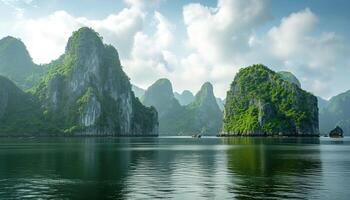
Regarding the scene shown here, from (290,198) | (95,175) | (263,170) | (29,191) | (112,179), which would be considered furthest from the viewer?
Result: (263,170)

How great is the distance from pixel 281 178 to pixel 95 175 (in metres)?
20.6

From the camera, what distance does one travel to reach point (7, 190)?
3853 centimetres

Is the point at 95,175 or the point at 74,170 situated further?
the point at 74,170

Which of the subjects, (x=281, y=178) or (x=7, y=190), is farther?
(x=281, y=178)

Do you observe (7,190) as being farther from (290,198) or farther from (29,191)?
(290,198)

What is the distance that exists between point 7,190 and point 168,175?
18466mm

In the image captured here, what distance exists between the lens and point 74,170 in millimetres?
55656

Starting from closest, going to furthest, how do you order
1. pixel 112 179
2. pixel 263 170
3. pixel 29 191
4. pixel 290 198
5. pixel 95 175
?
pixel 290 198 → pixel 29 191 → pixel 112 179 → pixel 95 175 → pixel 263 170

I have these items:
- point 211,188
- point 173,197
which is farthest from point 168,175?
point 173,197

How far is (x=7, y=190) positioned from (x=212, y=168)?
28446 millimetres

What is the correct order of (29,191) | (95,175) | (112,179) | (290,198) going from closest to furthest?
(290,198) < (29,191) < (112,179) < (95,175)

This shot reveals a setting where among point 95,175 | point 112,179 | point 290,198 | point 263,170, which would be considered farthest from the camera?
point 263,170

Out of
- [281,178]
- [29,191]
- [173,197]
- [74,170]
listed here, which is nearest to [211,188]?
[173,197]

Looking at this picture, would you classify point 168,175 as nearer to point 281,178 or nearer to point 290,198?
point 281,178
